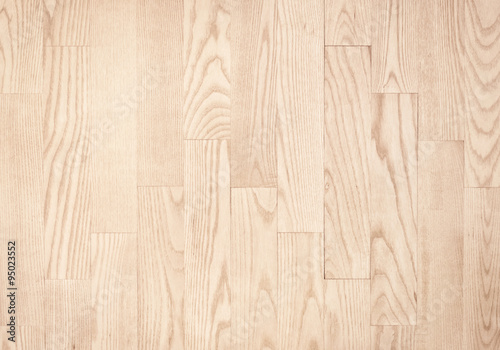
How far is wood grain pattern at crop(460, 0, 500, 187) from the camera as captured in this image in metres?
1.04

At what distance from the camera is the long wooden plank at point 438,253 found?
104 cm

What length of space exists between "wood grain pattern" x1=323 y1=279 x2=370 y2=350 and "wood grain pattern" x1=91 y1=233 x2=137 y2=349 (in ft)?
1.27

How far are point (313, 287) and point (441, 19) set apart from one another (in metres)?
0.60

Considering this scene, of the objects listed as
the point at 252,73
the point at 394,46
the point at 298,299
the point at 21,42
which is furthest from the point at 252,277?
the point at 21,42

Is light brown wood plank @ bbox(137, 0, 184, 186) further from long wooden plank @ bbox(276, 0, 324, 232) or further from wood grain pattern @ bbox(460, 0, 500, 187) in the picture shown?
wood grain pattern @ bbox(460, 0, 500, 187)

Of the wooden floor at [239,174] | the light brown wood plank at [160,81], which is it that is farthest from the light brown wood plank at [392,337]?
the light brown wood plank at [160,81]

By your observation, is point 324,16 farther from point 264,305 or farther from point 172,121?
point 264,305

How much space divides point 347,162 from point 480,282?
361 mm

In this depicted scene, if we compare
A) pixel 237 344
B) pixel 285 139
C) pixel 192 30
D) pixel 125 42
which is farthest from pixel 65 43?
pixel 237 344

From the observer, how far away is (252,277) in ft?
3.40

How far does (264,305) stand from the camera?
1034 millimetres

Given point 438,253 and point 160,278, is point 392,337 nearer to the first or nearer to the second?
point 438,253

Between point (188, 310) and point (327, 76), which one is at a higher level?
point (327, 76)

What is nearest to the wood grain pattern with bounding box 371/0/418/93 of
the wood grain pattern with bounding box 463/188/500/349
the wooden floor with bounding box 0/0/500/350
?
the wooden floor with bounding box 0/0/500/350
